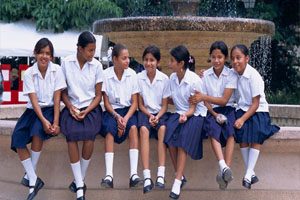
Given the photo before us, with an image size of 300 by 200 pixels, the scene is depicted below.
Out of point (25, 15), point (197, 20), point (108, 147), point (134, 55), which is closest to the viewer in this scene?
point (108, 147)

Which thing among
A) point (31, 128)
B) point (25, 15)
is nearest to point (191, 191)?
point (31, 128)

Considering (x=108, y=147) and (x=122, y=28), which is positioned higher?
(x=122, y=28)

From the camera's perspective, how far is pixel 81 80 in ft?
20.4

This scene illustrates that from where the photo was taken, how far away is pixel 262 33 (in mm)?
7934

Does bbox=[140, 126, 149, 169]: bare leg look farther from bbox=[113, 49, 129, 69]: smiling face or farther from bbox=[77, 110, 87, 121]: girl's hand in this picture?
bbox=[113, 49, 129, 69]: smiling face

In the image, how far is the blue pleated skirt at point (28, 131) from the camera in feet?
20.0

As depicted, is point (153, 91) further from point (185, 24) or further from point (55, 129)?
point (185, 24)

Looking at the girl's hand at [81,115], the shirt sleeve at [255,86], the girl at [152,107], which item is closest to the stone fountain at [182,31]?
the girl at [152,107]

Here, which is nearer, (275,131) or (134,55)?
(275,131)

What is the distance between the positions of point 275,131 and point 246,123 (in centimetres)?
28

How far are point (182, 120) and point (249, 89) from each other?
672 millimetres

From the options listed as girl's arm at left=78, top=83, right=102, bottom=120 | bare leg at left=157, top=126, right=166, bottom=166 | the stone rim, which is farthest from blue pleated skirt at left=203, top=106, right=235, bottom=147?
the stone rim

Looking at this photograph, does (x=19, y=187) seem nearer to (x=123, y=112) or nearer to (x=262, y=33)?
(x=123, y=112)

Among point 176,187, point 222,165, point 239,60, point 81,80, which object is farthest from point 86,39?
point 222,165
